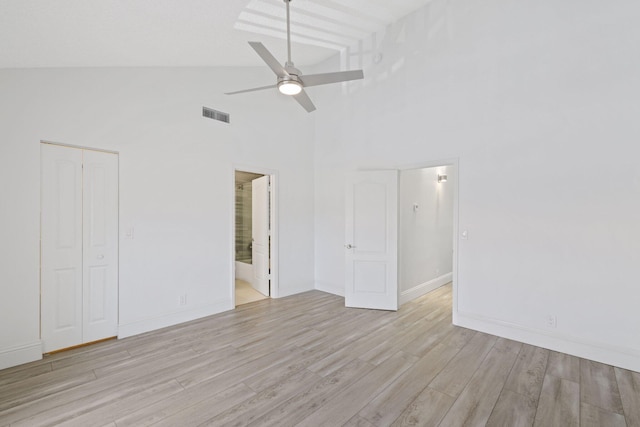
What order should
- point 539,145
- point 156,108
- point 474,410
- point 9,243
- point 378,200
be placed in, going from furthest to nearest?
point 378,200 < point 156,108 < point 539,145 < point 9,243 < point 474,410

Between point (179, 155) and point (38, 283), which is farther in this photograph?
point (179, 155)

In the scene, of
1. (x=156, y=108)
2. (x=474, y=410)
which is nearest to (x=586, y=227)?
(x=474, y=410)

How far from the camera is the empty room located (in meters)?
2.30

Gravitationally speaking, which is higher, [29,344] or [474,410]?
[29,344]

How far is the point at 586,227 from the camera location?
113 inches

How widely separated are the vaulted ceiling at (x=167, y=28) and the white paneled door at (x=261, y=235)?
206 cm

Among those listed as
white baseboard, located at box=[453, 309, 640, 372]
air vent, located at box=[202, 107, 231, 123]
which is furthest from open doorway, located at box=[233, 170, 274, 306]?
white baseboard, located at box=[453, 309, 640, 372]

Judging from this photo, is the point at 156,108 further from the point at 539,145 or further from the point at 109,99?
the point at 539,145

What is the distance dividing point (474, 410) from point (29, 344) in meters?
4.02

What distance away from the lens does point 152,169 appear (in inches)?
139

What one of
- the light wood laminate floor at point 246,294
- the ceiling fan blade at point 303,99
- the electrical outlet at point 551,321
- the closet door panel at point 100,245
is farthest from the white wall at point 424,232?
the closet door panel at point 100,245

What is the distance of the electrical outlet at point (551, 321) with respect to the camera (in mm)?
3051

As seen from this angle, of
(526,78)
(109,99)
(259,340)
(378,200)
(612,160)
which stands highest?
(526,78)

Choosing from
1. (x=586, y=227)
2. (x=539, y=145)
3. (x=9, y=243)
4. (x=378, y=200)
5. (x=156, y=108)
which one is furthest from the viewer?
(x=378, y=200)
